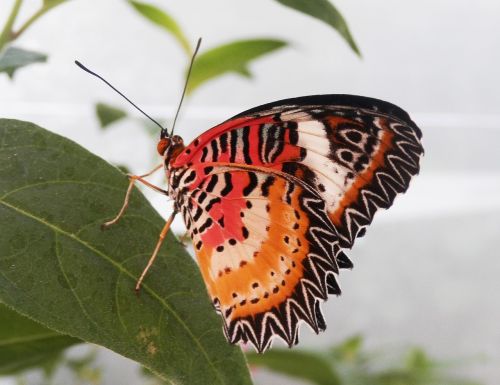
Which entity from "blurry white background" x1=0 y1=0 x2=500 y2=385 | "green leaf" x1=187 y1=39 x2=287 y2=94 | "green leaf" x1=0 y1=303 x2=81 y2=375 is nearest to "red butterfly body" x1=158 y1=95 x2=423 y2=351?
"green leaf" x1=0 y1=303 x2=81 y2=375

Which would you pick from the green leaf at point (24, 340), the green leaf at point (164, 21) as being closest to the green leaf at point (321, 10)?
the green leaf at point (24, 340)

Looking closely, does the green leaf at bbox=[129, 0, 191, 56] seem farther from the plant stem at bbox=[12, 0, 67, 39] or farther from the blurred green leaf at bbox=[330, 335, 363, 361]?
the blurred green leaf at bbox=[330, 335, 363, 361]

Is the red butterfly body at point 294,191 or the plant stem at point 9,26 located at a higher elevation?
the plant stem at point 9,26

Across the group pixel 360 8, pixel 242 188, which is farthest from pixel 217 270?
pixel 360 8

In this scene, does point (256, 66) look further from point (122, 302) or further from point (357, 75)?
point (122, 302)

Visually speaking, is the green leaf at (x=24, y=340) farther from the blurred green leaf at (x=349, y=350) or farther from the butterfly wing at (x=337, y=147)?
the blurred green leaf at (x=349, y=350)

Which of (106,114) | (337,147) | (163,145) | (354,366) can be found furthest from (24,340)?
(354,366)

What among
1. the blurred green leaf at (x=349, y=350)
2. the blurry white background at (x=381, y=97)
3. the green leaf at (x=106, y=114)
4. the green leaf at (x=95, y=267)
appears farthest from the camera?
the blurry white background at (x=381, y=97)

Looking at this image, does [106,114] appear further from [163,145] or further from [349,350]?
[349,350]
